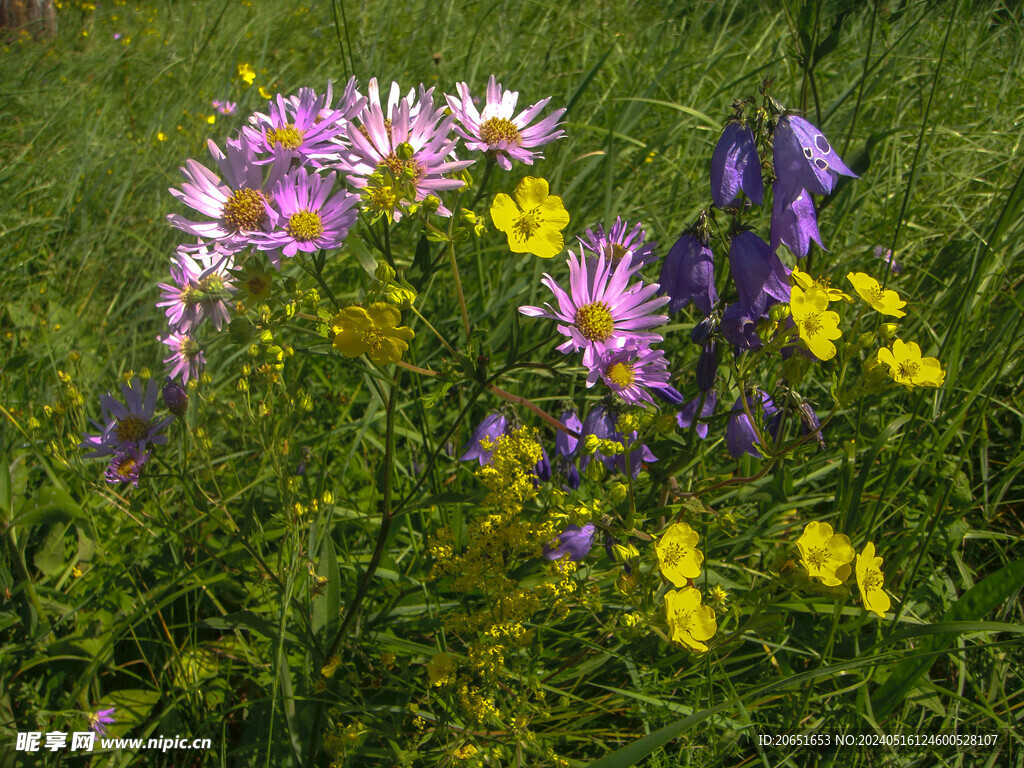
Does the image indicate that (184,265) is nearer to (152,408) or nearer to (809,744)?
(152,408)

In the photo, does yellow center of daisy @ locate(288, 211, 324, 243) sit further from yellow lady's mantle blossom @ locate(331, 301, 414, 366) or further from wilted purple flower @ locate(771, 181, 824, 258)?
wilted purple flower @ locate(771, 181, 824, 258)

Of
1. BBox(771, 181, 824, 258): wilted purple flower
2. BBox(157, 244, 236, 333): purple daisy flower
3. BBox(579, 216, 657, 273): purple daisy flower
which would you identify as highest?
BBox(157, 244, 236, 333): purple daisy flower

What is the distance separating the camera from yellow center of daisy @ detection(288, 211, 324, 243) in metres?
1.23

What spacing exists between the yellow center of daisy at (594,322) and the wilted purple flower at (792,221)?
0.38 m

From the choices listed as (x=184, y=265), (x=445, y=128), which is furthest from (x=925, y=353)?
(x=184, y=265)

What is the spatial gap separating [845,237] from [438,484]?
222cm

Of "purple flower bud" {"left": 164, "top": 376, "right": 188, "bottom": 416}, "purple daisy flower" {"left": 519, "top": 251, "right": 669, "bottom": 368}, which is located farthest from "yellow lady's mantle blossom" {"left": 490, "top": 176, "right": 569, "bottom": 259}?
"purple flower bud" {"left": 164, "top": 376, "right": 188, "bottom": 416}

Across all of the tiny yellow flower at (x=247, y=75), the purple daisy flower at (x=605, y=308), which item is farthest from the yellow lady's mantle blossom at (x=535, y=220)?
the tiny yellow flower at (x=247, y=75)

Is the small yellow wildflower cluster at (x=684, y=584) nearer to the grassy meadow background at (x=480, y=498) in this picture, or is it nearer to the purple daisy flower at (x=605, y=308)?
the grassy meadow background at (x=480, y=498)

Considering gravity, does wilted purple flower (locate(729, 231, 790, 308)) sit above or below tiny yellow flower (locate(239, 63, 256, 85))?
below

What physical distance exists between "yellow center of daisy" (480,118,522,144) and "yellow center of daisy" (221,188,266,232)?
51cm

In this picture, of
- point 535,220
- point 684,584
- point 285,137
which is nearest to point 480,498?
point 684,584

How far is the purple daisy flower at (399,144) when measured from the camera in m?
1.27

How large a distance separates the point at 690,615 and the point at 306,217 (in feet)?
3.46
